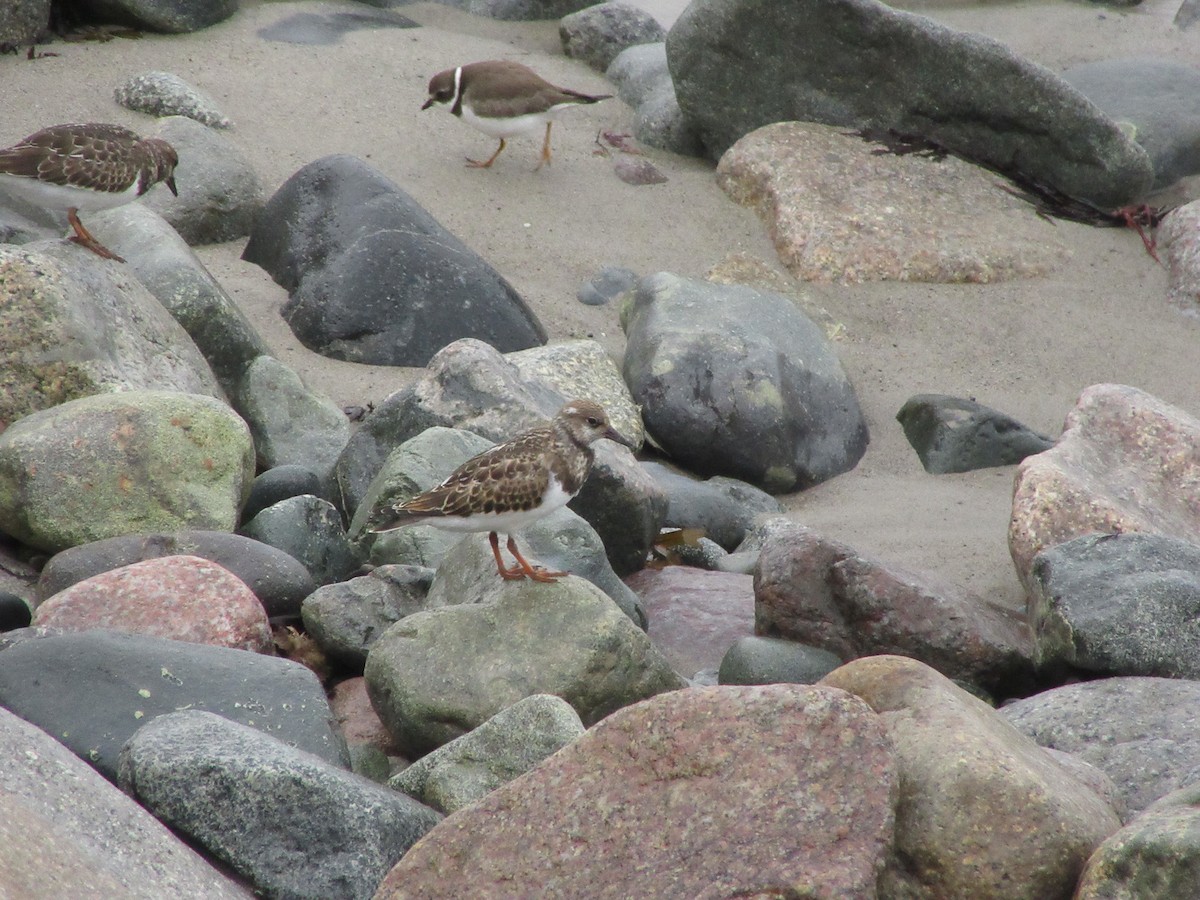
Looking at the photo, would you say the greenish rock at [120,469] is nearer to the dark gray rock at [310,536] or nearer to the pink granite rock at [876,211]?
the dark gray rock at [310,536]

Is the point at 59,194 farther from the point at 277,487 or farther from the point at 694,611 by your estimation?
the point at 694,611

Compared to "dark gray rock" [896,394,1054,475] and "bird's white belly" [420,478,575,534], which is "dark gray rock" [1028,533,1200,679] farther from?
"dark gray rock" [896,394,1054,475]

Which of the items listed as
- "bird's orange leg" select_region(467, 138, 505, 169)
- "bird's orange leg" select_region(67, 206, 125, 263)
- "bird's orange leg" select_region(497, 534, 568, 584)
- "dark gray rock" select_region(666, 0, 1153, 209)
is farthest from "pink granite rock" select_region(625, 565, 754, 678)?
"dark gray rock" select_region(666, 0, 1153, 209)

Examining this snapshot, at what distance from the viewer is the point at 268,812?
347cm

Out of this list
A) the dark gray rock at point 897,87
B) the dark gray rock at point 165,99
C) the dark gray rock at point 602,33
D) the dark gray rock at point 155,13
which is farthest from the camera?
the dark gray rock at point 602,33

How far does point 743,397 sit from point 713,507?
0.82 metres

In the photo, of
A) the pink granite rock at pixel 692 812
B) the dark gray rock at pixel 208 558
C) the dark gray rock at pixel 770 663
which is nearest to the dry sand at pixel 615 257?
the dark gray rock at pixel 770 663

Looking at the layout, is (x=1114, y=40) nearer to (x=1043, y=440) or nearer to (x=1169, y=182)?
(x=1169, y=182)

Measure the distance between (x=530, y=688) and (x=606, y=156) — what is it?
648cm

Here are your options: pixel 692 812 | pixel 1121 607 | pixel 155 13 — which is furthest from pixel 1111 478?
pixel 155 13

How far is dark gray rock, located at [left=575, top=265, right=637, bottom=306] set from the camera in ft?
28.3

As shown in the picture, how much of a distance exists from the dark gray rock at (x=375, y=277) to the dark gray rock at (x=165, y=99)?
5.03ft

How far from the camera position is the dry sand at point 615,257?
7363 mm

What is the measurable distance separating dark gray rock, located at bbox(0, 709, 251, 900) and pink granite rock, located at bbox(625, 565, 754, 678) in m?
2.70
